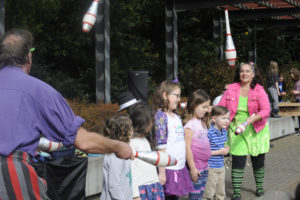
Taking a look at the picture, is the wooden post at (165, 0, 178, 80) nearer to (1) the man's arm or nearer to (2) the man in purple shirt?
(1) the man's arm

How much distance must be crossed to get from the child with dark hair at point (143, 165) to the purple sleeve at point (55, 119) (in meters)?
1.59

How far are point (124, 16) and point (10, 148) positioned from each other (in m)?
9.36

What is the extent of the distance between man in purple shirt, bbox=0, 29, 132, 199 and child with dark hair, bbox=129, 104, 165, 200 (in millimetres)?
1564

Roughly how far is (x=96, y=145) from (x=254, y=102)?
3586mm

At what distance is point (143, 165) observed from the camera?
13.9ft

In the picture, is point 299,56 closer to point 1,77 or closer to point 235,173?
point 235,173

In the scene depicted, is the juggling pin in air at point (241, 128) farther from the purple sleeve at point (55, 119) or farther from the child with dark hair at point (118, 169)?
the purple sleeve at point (55, 119)

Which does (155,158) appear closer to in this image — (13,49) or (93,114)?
(13,49)

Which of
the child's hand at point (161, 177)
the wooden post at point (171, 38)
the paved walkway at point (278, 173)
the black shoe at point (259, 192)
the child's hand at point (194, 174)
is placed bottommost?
the paved walkway at point (278, 173)

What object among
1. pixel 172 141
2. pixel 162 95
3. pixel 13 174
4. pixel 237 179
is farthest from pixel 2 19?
pixel 13 174

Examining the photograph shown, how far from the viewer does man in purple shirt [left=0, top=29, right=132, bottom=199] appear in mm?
2457

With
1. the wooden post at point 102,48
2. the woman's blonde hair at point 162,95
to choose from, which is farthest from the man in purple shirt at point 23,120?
the wooden post at point 102,48

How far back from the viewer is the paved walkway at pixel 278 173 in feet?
21.7

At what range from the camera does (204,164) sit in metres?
5.12
